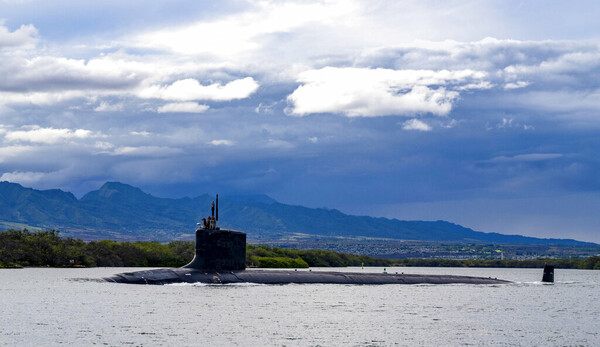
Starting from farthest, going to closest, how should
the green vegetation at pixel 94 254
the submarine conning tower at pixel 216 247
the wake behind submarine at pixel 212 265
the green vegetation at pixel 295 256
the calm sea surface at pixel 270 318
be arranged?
the green vegetation at pixel 295 256, the green vegetation at pixel 94 254, the wake behind submarine at pixel 212 265, the submarine conning tower at pixel 216 247, the calm sea surface at pixel 270 318

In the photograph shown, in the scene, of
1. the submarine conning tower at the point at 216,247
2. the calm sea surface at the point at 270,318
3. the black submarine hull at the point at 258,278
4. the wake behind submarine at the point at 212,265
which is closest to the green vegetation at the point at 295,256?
the black submarine hull at the point at 258,278

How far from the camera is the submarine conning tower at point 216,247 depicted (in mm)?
63875

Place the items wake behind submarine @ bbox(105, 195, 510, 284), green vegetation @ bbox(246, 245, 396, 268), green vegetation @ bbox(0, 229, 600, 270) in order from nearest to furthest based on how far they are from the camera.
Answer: wake behind submarine @ bbox(105, 195, 510, 284), green vegetation @ bbox(0, 229, 600, 270), green vegetation @ bbox(246, 245, 396, 268)

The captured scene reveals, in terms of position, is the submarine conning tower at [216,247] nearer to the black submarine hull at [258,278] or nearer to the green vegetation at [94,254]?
the black submarine hull at [258,278]

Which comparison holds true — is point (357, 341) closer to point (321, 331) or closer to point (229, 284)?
point (321, 331)

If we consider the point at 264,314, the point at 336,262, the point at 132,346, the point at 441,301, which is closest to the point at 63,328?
the point at 132,346

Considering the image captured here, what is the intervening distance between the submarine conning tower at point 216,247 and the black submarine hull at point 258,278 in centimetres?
61

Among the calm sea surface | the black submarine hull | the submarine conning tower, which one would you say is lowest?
the calm sea surface

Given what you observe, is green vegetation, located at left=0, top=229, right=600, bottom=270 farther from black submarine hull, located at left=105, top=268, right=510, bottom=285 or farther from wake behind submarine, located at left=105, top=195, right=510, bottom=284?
wake behind submarine, located at left=105, top=195, right=510, bottom=284

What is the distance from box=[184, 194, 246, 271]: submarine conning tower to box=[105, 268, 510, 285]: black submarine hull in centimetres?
61

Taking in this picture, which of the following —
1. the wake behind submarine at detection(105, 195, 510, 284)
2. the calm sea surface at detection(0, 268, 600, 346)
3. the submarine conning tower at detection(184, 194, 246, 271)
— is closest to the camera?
the calm sea surface at detection(0, 268, 600, 346)

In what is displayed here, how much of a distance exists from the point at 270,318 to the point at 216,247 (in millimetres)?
16308

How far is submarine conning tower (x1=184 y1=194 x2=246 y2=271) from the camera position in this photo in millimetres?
63875

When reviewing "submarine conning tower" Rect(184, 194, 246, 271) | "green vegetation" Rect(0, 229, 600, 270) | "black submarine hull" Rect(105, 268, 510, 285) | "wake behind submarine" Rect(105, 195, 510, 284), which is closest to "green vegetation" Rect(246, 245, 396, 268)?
"green vegetation" Rect(0, 229, 600, 270)
